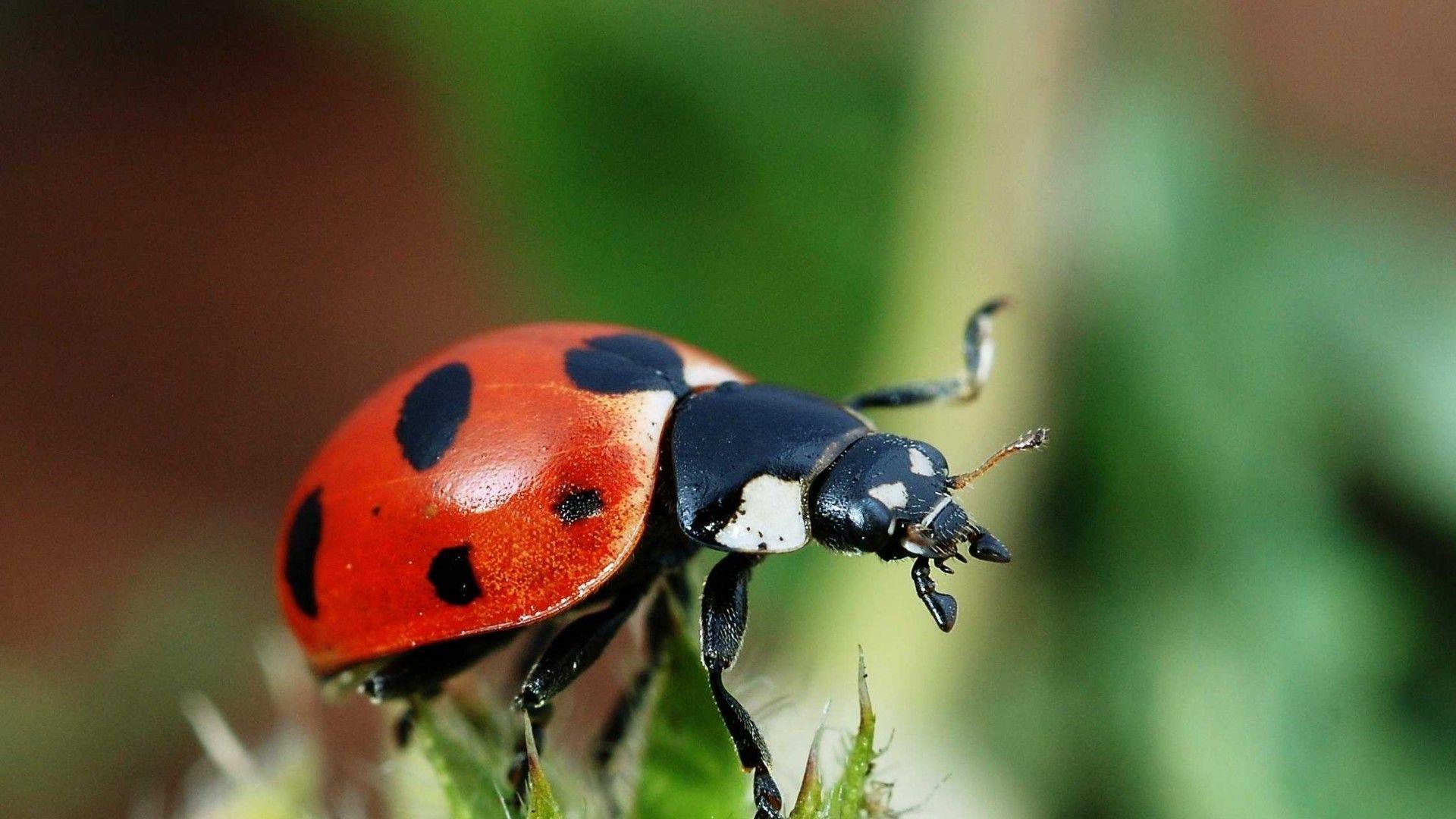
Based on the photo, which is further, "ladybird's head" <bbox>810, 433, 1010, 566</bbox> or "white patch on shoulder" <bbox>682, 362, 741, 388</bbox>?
"white patch on shoulder" <bbox>682, 362, 741, 388</bbox>

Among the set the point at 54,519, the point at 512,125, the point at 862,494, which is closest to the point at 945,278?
the point at 512,125

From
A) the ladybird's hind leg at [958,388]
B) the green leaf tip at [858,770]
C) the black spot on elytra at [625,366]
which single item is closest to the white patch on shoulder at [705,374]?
the black spot on elytra at [625,366]

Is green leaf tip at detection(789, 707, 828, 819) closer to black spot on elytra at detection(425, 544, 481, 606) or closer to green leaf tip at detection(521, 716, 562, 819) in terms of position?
green leaf tip at detection(521, 716, 562, 819)

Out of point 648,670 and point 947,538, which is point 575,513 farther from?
point 947,538

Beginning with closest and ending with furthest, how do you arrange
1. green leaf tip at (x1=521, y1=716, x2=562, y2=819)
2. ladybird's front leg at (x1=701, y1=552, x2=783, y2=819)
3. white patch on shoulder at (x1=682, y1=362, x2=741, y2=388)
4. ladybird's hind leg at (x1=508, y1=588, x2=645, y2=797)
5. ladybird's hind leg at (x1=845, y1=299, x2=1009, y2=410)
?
green leaf tip at (x1=521, y1=716, x2=562, y2=819) → ladybird's front leg at (x1=701, y1=552, x2=783, y2=819) → ladybird's hind leg at (x1=508, y1=588, x2=645, y2=797) → white patch on shoulder at (x1=682, y1=362, x2=741, y2=388) → ladybird's hind leg at (x1=845, y1=299, x2=1009, y2=410)

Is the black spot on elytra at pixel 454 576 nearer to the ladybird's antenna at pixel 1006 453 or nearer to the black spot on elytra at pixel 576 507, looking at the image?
the black spot on elytra at pixel 576 507

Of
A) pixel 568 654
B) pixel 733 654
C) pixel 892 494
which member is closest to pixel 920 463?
pixel 892 494

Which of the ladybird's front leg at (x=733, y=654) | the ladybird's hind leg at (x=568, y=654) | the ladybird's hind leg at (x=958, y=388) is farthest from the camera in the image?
the ladybird's hind leg at (x=958, y=388)

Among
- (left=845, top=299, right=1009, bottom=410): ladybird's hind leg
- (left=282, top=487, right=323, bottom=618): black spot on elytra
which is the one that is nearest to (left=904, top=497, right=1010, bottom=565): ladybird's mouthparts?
(left=845, top=299, right=1009, bottom=410): ladybird's hind leg
